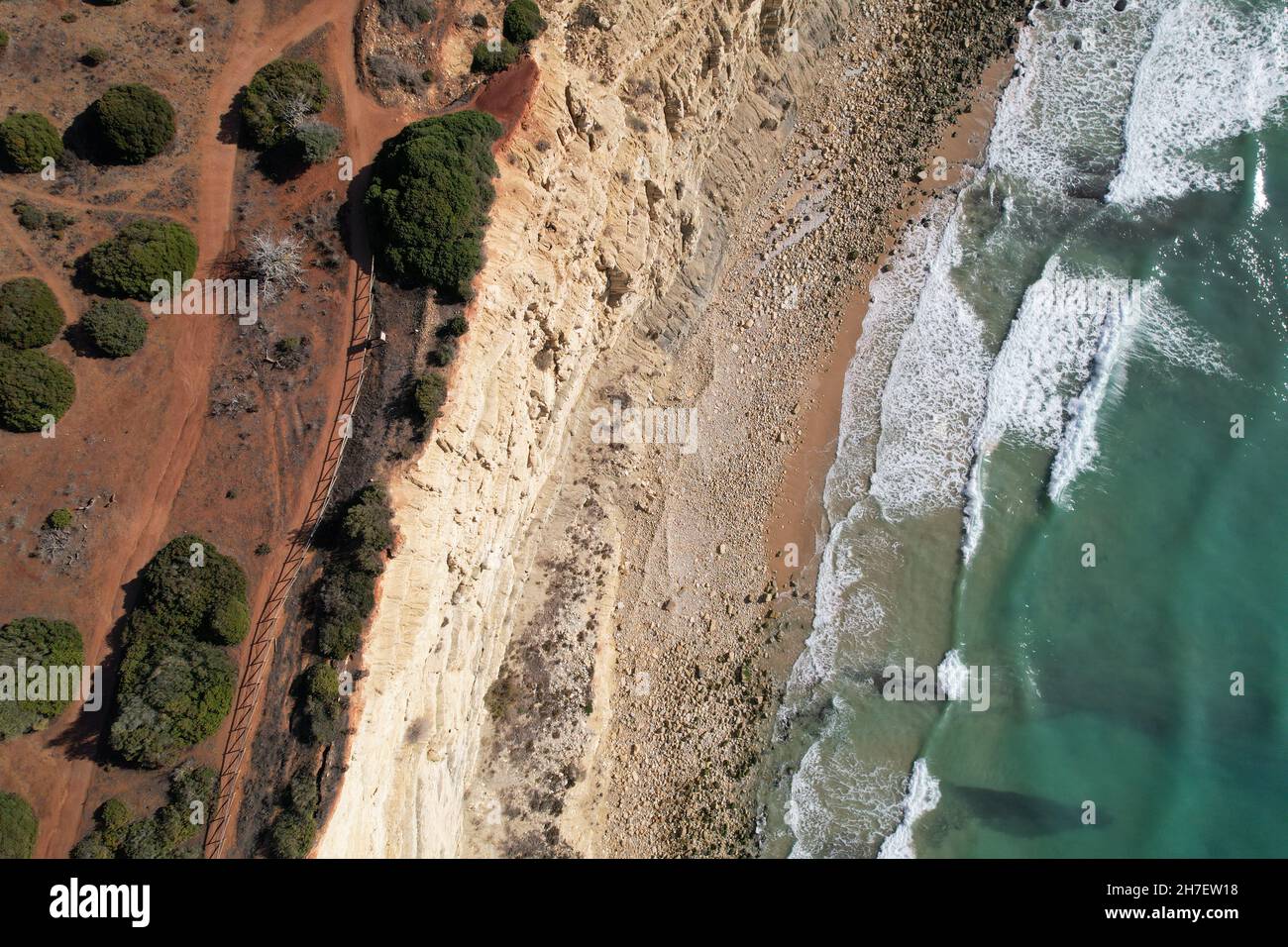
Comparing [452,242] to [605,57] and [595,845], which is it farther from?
[595,845]

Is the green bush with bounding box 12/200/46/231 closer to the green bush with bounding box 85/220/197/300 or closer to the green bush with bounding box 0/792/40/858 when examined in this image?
the green bush with bounding box 85/220/197/300

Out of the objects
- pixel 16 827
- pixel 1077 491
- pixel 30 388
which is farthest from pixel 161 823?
pixel 1077 491

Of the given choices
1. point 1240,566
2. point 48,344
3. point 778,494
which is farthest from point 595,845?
point 1240,566

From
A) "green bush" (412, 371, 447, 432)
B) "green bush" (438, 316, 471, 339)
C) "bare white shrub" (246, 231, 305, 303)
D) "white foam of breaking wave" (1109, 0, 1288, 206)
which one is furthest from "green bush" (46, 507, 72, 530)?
"white foam of breaking wave" (1109, 0, 1288, 206)

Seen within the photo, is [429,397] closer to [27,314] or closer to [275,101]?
[275,101]

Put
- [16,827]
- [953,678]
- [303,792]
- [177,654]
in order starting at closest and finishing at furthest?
[16,827] < [303,792] < [177,654] < [953,678]

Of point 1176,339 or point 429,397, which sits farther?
point 1176,339
